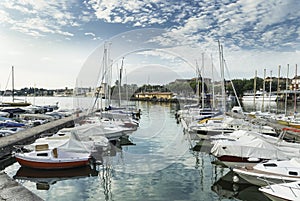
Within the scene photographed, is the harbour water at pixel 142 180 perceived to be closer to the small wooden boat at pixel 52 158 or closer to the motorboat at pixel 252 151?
the small wooden boat at pixel 52 158

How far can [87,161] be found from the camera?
11.2 meters

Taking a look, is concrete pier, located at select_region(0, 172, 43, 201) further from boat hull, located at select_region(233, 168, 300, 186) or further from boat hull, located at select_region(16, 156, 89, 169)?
boat hull, located at select_region(233, 168, 300, 186)

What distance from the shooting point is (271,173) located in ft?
28.0

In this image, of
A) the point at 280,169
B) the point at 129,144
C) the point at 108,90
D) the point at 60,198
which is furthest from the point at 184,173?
the point at 108,90

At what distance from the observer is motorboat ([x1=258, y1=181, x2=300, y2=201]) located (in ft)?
22.7

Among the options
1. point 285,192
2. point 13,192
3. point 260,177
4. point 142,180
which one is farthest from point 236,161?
point 13,192

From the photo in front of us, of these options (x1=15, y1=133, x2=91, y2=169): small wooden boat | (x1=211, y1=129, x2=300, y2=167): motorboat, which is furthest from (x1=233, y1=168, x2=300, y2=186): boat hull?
(x1=15, y1=133, x2=91, y2=169): small wooden boat

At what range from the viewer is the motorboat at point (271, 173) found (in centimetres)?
829

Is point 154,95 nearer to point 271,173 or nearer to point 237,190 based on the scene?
point 237,190

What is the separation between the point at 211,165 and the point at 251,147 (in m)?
2.12

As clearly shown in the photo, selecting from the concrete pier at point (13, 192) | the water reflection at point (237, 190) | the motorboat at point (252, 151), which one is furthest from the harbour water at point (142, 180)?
the concrete pier at point (13, 192)

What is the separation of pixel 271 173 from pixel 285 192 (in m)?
1.38

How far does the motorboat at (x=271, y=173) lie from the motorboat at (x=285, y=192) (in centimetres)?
47

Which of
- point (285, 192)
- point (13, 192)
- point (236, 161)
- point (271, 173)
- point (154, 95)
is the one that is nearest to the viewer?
point (13, 192)
